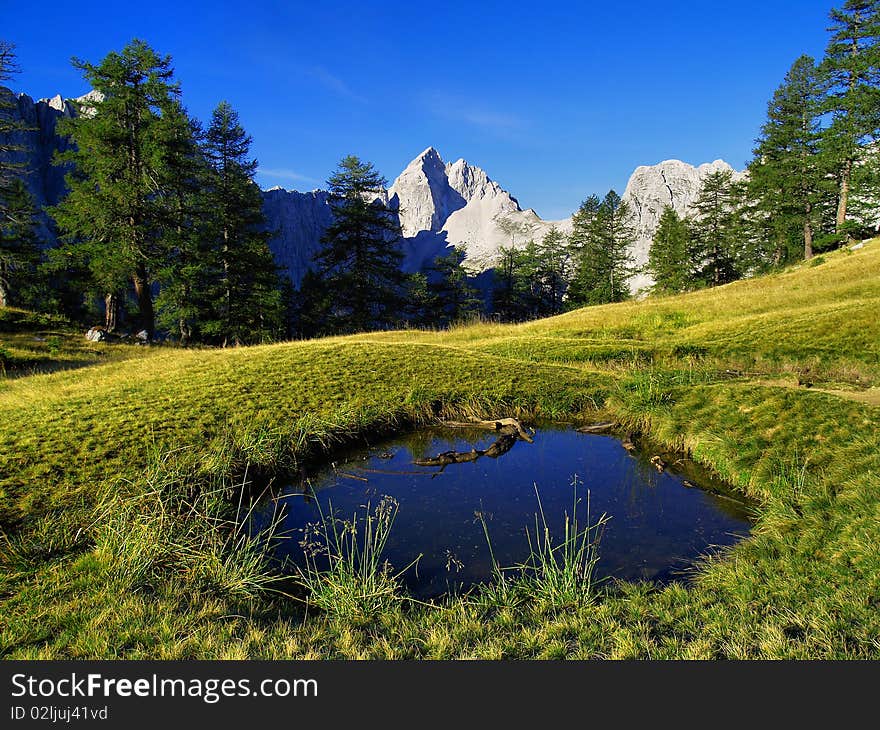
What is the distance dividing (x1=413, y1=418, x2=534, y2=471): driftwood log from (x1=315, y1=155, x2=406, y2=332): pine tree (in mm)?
31661

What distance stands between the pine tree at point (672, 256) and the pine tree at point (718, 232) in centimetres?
129

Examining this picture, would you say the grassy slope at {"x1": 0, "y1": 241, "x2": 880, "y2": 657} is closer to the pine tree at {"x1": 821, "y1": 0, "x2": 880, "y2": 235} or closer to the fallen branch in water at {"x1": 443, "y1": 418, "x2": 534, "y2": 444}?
the fallen branch in water at {"x1": 443, "y1": 418, "x2": 534, "y2": 444}

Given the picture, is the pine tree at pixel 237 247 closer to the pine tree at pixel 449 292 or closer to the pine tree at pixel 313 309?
the pine tree at pixel 313 309

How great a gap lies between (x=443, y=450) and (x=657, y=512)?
195 inches

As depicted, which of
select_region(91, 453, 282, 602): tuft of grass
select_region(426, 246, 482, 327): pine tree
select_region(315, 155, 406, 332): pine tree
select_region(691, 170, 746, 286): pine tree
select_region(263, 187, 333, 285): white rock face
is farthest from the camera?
select_region(263, 187, 333, 285): white rock face

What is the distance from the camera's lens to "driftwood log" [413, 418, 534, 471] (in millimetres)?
10375

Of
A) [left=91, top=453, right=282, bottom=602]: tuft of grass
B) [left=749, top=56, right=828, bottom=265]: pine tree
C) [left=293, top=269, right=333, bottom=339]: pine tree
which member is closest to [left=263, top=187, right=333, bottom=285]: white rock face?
[left=293, top=269, right=333, bottom=339]: pine tree

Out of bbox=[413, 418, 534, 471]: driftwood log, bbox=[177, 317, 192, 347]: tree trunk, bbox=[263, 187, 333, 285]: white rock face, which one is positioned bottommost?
bbox=[413, 418, 534, 471]: driftwood log

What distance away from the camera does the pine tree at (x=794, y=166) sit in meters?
46.8

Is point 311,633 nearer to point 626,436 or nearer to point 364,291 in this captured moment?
point 626,436

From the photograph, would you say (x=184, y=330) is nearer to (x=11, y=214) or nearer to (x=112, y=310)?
(x=112, y=310)

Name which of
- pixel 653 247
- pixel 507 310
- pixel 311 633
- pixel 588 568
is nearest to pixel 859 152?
pixel 653 247

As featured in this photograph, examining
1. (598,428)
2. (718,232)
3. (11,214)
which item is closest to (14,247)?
(11,214)

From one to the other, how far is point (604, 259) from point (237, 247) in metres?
51.1
